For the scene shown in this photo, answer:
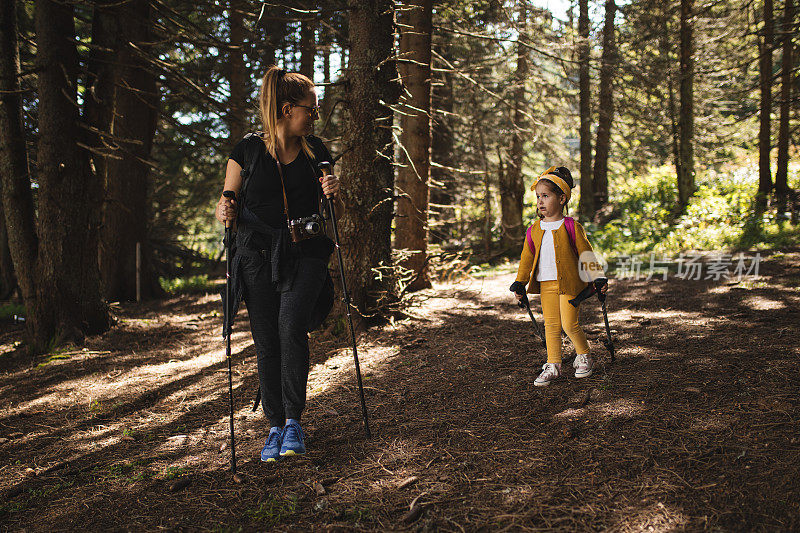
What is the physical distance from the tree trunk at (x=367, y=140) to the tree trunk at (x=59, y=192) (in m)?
3.43

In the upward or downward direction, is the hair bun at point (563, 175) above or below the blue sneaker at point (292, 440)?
above

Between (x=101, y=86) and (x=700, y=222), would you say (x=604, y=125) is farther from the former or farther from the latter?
(x=101, y=86)

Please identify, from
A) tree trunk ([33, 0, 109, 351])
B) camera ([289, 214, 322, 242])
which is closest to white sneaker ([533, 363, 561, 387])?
camera ([289, 214, 322, 242])

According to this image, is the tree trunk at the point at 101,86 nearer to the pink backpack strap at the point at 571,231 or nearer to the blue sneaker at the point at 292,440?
the blue sneaker at the point at 292,440

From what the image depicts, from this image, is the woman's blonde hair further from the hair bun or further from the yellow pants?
the yellow pants

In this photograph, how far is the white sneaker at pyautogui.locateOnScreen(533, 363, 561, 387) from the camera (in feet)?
13.8

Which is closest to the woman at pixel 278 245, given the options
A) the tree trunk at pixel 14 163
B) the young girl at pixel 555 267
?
the young girl at pixel 555 267

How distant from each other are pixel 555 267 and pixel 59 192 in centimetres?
589

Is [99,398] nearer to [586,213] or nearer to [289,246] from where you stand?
[289,246]

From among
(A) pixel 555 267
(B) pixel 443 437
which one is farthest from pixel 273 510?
(A) pixel 555 267

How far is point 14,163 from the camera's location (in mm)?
6414

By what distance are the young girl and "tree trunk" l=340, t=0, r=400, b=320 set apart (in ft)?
7.09

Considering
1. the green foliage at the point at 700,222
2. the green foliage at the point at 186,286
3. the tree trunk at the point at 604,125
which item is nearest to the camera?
the green foliage at the point at 700,222

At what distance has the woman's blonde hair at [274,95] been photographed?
330cm
